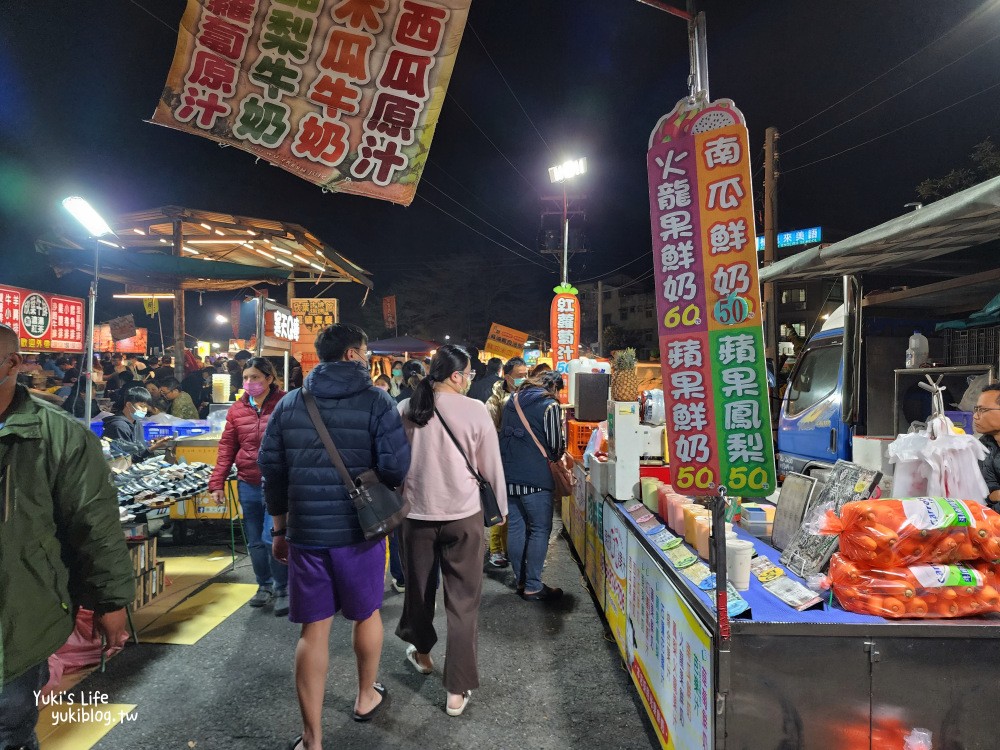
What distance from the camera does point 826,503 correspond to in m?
2.74

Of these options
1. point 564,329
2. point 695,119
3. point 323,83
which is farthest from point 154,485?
point 564,329

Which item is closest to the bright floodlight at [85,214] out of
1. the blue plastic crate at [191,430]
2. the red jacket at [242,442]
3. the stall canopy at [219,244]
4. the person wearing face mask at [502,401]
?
the stall canopy at [219,244]

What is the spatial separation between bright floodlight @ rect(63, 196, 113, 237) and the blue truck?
679cm

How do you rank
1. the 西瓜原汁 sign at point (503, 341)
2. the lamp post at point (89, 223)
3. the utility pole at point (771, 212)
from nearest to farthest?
1. the lamp post at point (89, 223)
2. the utility pole at point (771, 212)
3. the 西瓜原汁 sign at point (503, 341)

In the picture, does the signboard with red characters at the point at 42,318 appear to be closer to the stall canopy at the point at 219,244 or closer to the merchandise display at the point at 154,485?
the stall canopy at the point at 219,244

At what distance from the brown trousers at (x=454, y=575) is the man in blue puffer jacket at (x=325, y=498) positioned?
0.36m

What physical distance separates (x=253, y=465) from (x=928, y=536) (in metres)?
4.56

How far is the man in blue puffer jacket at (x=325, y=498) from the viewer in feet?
9.14

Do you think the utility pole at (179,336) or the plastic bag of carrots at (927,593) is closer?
the plastic bag of carrots at (927,593)

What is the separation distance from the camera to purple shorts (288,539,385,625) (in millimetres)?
2791

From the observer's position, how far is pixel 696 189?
2.43 m

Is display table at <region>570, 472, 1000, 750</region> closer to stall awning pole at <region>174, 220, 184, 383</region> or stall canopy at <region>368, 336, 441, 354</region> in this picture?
stall awning pole at <region>174, 220, 184, 383</region>

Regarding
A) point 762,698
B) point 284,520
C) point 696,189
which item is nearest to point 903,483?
point 762,698

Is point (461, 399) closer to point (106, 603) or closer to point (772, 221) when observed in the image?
point (106, 603)
